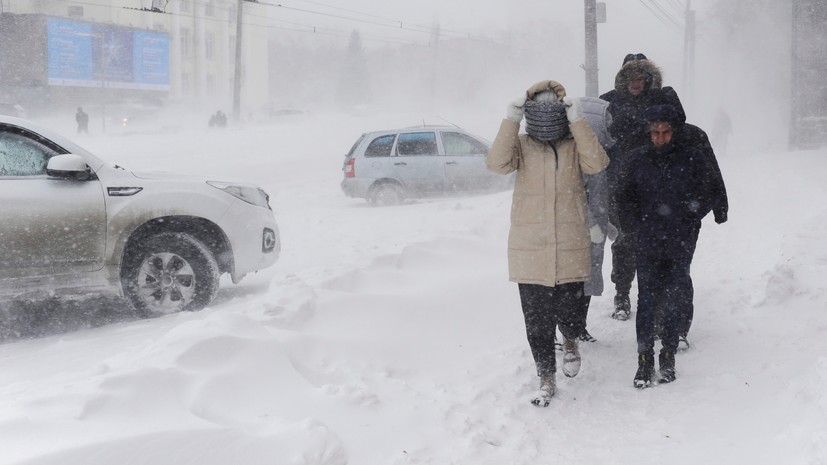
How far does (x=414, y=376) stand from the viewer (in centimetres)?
490

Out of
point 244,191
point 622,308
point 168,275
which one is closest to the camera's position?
point 622,308

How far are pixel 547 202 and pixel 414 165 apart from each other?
431 inches

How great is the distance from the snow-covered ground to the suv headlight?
89 centimetres

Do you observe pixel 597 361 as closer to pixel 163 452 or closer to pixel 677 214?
pixel 677 214

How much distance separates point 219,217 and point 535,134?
3.33m

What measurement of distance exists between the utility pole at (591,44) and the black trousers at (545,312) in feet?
46.8

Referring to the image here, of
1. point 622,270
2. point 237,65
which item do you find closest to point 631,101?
point 622,270

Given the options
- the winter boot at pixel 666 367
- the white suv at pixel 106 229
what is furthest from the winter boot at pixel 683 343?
the white suv at pixel 106 229

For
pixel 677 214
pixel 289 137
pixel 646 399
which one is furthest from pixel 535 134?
pixel 289 137

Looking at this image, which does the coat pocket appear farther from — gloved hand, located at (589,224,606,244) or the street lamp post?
the street lamp post

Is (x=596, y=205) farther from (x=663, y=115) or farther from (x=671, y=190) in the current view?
(x=663, y=115)

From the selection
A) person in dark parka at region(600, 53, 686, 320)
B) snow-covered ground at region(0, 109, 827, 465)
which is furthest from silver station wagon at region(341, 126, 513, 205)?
person in dark parka at region(600, 53, 686, 320)

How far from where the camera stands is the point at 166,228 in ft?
21.0

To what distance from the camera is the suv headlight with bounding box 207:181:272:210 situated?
6914 millimetres
